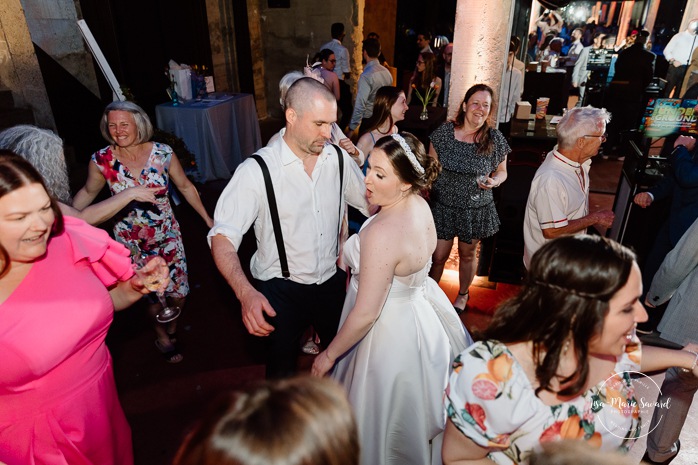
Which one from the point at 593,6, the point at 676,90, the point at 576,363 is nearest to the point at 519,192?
the point at 576,363

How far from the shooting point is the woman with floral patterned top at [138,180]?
2.69m

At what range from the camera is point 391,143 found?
2.02m

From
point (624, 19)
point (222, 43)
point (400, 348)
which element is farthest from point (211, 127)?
point (624, 19)

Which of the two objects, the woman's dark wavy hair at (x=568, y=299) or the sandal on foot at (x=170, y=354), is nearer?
the woman's dark wavy hair at (x=568, y=299)

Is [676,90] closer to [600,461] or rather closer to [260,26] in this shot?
[260,26]

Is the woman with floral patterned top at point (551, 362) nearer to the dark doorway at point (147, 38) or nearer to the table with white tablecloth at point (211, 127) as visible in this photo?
the table with white tablecloth at point (211, 127)

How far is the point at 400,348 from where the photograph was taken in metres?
1.99

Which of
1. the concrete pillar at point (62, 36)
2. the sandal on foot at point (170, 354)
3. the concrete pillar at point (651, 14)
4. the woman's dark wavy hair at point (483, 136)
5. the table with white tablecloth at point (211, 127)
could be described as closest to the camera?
the sandal on foot at point (170, 354)

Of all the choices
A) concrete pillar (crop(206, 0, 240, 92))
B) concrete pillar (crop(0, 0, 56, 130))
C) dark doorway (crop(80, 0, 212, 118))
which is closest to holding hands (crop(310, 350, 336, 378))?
concrete pillar (crop(0, 0, 56, 130))

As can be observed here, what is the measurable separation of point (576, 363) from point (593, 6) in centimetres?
2541

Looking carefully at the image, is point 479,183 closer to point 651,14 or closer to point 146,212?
point 146,212

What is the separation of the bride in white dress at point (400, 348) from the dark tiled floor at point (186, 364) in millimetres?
957

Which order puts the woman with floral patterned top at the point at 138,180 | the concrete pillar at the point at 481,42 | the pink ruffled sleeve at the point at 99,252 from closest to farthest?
the pink ruffled sleeve at the point at 99,252 → the woman with floral patterned top at the point at 138,180 → the concrete pillar at the point at 481,42
